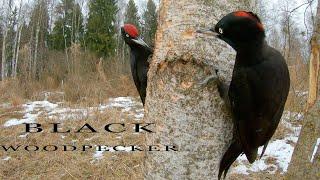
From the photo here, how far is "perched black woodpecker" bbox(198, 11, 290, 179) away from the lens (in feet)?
5.26

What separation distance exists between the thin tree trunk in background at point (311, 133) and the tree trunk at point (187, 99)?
2.68 metres

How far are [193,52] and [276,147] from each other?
6381mm

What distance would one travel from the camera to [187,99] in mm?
1459

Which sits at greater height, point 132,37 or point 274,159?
point 132,37

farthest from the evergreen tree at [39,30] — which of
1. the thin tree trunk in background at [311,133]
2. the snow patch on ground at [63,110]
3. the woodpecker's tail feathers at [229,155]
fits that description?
the woodpecker's tail feathers at [229,155]

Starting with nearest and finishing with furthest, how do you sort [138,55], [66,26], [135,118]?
[138,55] < [135,118] < [66,26]

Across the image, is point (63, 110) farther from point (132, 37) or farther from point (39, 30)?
point (39, 30)

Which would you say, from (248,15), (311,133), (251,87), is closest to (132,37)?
(251,87)

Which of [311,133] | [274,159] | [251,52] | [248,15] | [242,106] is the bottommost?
[274,159]

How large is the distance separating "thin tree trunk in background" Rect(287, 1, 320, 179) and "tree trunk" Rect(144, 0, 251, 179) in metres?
2.68

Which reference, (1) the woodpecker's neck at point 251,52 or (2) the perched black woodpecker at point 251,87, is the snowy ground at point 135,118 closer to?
(2) the perched black woodpecker at point 251,87

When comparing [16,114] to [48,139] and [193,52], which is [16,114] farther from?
[193,52]

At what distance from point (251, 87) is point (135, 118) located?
772 cm

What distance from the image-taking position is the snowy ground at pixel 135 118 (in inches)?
262
